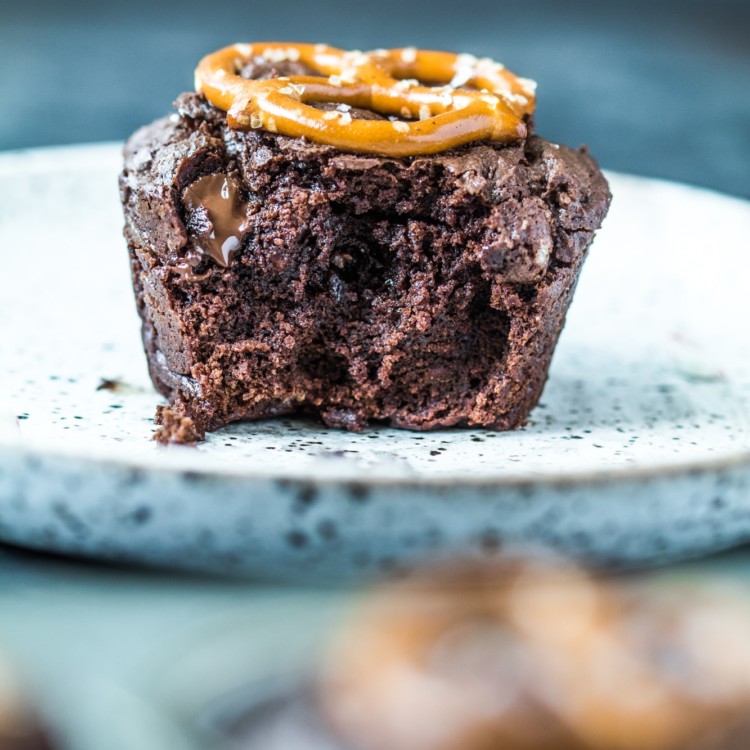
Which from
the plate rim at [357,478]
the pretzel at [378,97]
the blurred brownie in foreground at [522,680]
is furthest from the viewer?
the pretzel at [378,97]

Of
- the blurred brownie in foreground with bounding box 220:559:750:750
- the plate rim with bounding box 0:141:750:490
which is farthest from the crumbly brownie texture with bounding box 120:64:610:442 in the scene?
the blurred brownie in foreground with bounding box 220:559:750:750

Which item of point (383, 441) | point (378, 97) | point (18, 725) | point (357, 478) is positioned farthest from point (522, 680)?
point (378, 97)

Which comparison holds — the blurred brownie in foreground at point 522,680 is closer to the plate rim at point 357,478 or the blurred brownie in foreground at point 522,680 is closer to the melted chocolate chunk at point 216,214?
the plate rim at point 357,478

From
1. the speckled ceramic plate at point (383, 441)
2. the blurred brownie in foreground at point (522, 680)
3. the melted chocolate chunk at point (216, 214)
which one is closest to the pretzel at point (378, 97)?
the melted chocolate chunk at point (216, 214)

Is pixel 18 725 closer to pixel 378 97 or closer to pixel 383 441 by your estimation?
pixel 383 441

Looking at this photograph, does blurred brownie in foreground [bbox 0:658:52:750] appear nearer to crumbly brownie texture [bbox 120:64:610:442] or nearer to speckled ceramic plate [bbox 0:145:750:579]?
speckled ceramic plate [bbox 0:145:750:579]

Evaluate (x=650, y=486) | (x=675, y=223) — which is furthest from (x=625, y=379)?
(x=650, y=486)
